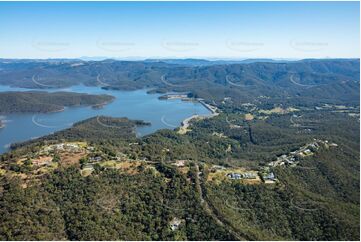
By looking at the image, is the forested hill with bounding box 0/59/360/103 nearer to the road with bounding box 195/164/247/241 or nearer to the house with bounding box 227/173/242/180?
the house with bounding box 227/173/242/180

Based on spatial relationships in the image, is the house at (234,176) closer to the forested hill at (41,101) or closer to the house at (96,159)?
the house at (96,159)


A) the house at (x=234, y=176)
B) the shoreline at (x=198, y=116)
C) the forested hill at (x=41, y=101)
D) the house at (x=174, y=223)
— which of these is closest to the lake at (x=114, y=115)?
the shoreline at (x=198, y=116)

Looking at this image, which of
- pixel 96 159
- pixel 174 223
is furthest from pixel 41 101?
pixel 174 223

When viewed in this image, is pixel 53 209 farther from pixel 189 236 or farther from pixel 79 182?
pixel 189 236

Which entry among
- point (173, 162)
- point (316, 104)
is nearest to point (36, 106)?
point (173, 162)

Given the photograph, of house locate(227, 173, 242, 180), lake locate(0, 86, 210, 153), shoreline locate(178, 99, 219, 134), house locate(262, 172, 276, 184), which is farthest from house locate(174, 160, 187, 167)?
lake locate(0, 86, 210, 153)

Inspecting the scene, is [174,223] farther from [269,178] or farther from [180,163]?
[269,178]
